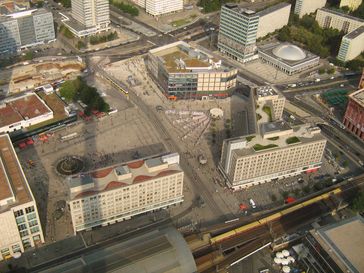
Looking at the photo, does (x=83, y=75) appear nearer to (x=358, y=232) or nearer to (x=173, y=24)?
(x=173, y=24)

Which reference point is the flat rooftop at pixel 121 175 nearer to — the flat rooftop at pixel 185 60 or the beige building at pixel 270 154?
the beige building at pixel 270 154

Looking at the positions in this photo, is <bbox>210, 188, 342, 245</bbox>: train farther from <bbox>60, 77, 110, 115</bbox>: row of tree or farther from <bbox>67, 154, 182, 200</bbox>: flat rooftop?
<bbox>60, 77, 110, 115</bbox>: row of tree

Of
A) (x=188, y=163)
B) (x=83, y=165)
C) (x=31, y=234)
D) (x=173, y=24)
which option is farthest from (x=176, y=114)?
(x=173, y=24)

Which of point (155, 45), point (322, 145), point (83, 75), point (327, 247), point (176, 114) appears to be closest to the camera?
point (327, 247)

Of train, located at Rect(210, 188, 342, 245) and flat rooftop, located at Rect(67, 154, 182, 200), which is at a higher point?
flat rooftop, located at Rect(67, 154, 182, 200)

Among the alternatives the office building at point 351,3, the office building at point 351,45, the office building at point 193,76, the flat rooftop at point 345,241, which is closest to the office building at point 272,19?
the office building at point 351,45

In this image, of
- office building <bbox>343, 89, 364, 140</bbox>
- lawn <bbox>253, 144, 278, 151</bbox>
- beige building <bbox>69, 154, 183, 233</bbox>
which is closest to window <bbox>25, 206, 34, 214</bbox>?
beige building <bbox>69, 154, 183, 233</bbox>

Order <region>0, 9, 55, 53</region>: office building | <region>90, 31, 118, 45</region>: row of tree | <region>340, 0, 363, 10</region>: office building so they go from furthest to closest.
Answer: <region>340, 0, 363, 10</region>: office building < <region>90, 31, 118, 45</region>: row of tree < <region>0, 9, 55, 53</region>: office building
